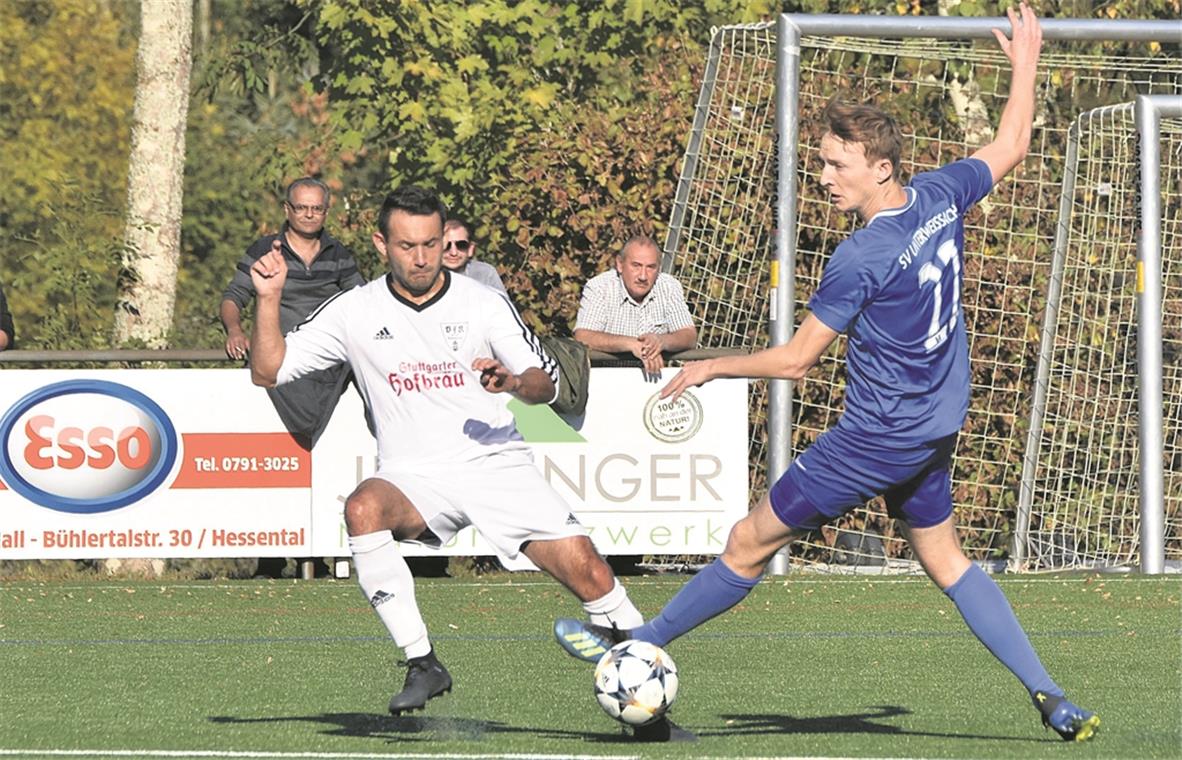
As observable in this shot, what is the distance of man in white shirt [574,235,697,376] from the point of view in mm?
13664

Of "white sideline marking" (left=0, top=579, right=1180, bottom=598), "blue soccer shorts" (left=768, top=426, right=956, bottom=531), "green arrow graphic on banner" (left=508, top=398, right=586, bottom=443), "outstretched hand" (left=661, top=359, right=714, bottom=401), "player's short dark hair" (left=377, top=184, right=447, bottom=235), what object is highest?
"player's short dark hair" (left=377, top=184, right=447, bottom=235)

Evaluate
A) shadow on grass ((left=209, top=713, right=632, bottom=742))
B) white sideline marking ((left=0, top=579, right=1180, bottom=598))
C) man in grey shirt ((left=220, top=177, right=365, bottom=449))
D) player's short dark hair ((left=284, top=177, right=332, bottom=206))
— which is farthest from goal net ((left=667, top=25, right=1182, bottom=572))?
shadow on grass ((left=209, top=713, right=632, bottom=742))

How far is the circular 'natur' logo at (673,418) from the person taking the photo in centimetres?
1388

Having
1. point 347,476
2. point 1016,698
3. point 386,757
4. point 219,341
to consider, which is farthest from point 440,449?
point 219,341

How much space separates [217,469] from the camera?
1385cm

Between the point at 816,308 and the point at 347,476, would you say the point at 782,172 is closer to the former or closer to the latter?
the point at 347,476

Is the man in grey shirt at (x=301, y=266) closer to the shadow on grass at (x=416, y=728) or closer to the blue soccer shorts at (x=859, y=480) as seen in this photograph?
the shadow on grass at (x=416, y=728)

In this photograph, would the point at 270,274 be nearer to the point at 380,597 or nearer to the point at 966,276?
the point at 380,597

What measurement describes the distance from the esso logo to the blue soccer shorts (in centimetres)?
710

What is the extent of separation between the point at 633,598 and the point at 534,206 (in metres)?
A: 5.05

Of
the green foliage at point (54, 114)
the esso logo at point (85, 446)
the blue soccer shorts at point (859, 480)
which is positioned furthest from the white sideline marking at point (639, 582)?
the green foliage at point (54, 114)

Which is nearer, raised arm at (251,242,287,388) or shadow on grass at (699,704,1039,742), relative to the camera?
shadow on grass at (699,704,1039,742)

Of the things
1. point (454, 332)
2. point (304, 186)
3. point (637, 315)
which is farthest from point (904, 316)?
point (637, 315)

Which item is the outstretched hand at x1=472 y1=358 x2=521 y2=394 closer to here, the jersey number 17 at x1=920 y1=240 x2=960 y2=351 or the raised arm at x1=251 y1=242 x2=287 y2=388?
the raised arm at x1=251 y1=242 x2=287 y2=388
